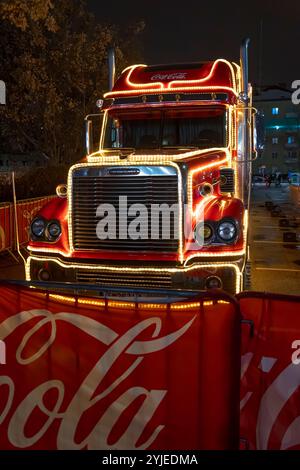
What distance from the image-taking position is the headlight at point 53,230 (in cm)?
657

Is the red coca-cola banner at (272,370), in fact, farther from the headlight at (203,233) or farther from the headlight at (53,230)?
the headlight at (53,230)

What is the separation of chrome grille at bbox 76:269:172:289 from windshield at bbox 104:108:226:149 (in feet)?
8.10

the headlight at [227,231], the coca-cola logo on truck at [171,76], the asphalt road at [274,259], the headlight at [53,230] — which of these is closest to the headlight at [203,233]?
the headlight at [227,231]

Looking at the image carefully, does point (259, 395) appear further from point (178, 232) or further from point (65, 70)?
point (65, 70)

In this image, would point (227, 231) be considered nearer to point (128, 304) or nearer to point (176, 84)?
point (128, 304)

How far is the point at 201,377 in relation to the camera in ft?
11.7

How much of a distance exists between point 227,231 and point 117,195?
1379 mm

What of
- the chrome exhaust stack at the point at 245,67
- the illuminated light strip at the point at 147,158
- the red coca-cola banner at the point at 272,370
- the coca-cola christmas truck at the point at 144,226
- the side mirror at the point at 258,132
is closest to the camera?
the red coca-cola banner at the point at 272,370

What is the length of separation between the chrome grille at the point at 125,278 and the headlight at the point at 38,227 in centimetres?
76

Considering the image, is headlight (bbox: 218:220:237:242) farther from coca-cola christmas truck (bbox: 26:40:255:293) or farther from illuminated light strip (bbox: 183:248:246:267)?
illuminated light strip (bbox: 183:248:246:267)

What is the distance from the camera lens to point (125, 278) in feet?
20.2

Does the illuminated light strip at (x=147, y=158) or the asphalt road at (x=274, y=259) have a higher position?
the illuminated light strip at (x=147, y=158)

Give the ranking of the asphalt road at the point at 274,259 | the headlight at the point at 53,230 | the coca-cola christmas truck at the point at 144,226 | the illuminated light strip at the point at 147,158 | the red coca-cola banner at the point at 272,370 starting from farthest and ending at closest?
the asphalt road at the point at 274,259, the headlight at the point at 53,230, the illuminated light strip at the point at 147,158, the coca-cola christmas truck at the point at 144,226, the red coca-cola banner at the point at 272,370

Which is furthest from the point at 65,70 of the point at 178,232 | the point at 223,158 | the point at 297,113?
the point at 297,113
